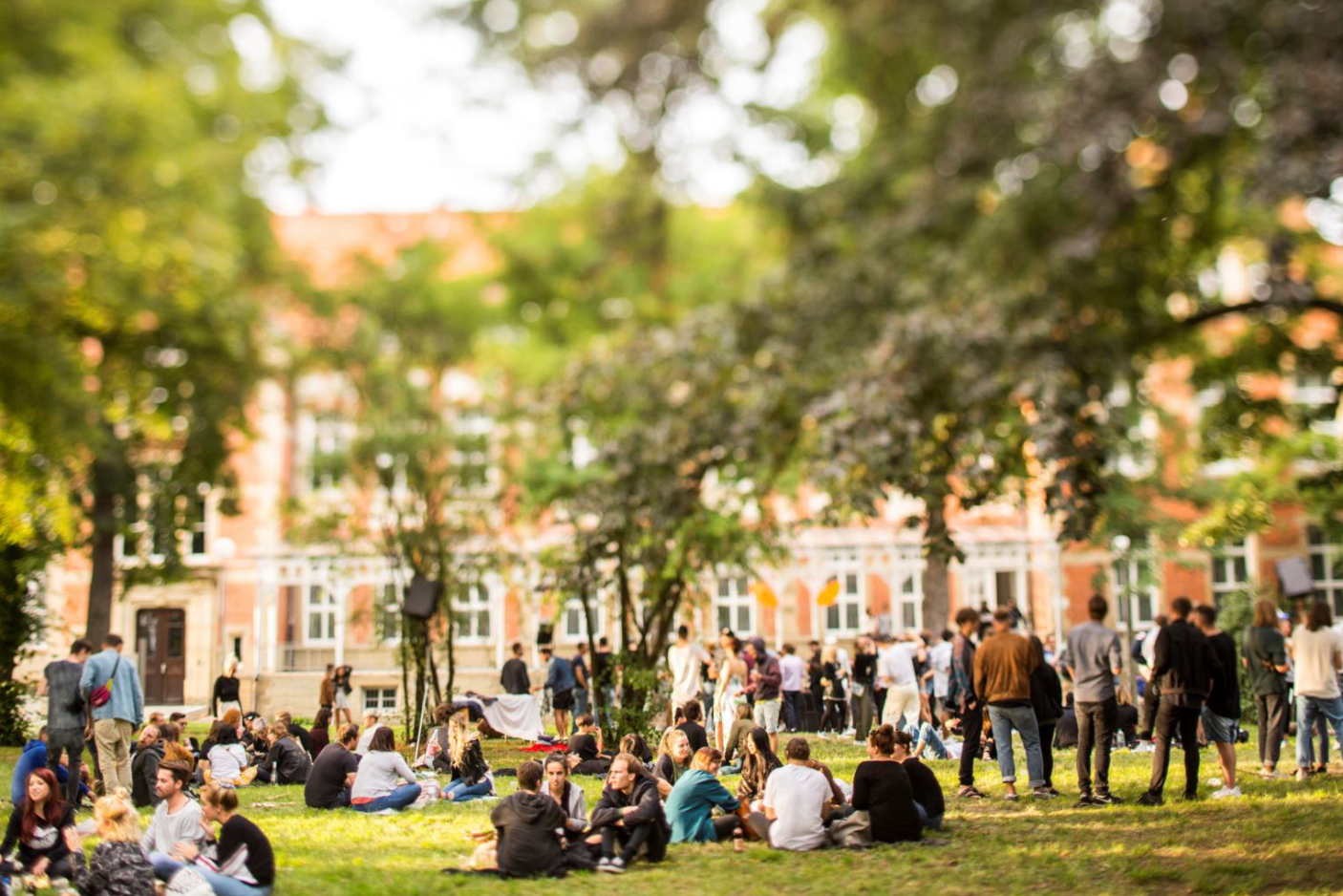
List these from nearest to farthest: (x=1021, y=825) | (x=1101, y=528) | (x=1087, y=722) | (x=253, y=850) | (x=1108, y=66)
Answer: (x=1108, y=66)
(x=253, y=850)
(x=1101, y=528)
(x=1021, y=825)
(x=1087, y=722)

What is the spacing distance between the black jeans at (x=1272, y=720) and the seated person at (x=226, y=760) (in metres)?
10.0

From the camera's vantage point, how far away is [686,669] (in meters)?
15.4

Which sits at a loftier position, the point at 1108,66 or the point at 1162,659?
the point at 1108,66

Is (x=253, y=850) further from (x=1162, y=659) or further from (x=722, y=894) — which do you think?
(x=1162, y=659)

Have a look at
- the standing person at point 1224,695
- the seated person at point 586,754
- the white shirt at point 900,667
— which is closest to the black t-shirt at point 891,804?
the standing person at point 1224,695

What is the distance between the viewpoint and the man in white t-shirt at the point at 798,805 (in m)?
9.63

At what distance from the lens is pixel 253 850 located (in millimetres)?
7895

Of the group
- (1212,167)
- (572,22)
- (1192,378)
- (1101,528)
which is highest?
(572,22)

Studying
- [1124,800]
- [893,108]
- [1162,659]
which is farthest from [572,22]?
[1124,800]

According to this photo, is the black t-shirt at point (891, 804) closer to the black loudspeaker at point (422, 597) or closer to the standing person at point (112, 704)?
the standing person at point (112, 704)

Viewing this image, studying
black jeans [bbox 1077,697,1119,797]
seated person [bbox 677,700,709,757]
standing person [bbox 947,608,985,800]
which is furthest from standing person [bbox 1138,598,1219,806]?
seated person [bbox 677,700,709,757]

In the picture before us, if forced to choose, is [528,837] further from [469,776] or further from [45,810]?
[469,776]

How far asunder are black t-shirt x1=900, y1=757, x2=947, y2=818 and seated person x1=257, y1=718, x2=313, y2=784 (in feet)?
23.9

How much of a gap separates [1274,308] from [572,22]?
4.56 metres
